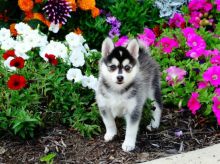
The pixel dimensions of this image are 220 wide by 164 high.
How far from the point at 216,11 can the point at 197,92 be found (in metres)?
2.37

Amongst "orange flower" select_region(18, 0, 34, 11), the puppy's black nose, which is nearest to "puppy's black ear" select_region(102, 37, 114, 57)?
the puppy's black nose

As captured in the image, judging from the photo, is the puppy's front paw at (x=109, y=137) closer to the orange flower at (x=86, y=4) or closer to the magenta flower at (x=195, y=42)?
the magenta flower at (x=195, y=42)

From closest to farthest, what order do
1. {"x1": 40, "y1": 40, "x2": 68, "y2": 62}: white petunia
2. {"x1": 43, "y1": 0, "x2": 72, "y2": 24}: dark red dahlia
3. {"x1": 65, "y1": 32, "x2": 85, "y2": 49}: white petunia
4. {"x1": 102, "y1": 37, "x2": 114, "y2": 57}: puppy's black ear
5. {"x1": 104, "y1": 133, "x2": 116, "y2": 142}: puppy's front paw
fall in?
{"x1": 102, "y1": 37, "x2": 114, "y2": 57}: puppy's black ear, {"x1": 104, "y1": 133, "x2": 116, "y2": 142}: puppy's front paw, {"x1": 40, "y1": 40, "x2": 68, "y2": 62}: white petunia, {"x1": 65, "y1": 32, "x2": 85, "y2": 49}: white petunia, {"x1": 43, "y1": 0, "x2": 72, "y2": 24}: dark red dahlia

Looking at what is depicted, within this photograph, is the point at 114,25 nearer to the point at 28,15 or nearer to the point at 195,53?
the point at 28,15

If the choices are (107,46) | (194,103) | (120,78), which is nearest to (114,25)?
(194,103)

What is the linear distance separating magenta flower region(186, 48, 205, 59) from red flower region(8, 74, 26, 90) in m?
2.03

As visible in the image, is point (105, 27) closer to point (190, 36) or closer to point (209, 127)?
point (190, 36)

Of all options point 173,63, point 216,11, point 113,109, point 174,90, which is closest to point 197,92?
point 174,90

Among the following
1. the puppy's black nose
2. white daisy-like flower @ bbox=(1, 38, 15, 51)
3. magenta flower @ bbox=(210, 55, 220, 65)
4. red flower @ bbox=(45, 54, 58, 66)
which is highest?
white daisy-like flower @ bbox=(1, 38, 15, 51)

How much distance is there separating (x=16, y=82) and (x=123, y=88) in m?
1.03

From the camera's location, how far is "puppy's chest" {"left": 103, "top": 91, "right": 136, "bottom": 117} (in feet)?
16.1

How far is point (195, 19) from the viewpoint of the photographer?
23.8ft

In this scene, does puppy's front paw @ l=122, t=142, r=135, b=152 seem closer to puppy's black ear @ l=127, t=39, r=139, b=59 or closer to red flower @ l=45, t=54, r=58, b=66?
puppy's black ear @ l=127, t=39, r=139, b=59

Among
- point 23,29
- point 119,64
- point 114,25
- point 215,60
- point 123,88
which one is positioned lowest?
point 123,88
